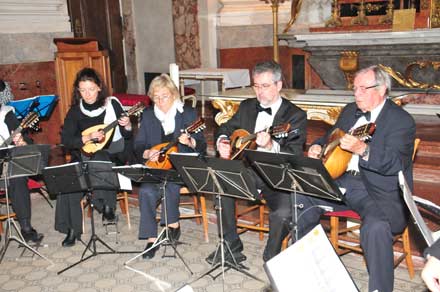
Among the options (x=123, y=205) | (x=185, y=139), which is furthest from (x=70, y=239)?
(x=185, y=139)

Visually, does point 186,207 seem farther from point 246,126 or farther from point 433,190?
point 433,190

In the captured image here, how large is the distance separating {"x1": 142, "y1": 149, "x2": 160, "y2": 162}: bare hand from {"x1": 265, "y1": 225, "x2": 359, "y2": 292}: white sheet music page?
2.37 meters

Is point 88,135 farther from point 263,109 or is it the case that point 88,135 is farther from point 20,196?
point 263,109

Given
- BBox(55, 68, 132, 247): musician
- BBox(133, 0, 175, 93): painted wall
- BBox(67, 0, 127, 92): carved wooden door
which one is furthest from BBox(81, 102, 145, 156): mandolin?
BBox(133, 0, 175, 93): painted wall

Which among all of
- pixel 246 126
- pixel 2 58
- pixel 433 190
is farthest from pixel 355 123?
pixel 2 58

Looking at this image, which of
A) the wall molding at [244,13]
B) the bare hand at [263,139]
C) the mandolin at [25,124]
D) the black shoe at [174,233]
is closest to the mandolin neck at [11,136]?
the mandolin at [25,124]

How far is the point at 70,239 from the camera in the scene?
4785 mm

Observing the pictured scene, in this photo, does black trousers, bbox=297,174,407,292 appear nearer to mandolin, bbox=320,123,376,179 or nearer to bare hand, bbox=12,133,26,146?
mandolin, bbox=320,123,376,179

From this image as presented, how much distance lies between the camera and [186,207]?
216 inches

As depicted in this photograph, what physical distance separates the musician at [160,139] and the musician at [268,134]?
1.41 feet

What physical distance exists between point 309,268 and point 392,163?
161 cm

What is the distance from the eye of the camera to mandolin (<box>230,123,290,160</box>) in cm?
374

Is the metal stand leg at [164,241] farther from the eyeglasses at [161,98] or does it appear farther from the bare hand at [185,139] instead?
the eyeglasses at [161,98]

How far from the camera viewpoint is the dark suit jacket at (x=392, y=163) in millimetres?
3445
